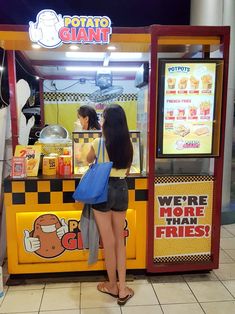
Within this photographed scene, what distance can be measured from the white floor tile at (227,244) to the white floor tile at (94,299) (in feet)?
5.74

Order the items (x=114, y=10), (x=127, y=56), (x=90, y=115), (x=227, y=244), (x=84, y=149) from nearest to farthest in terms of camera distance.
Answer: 1. (x=84, y=149)
2. (x=90, y=115)
3. (x=227, y=244)
4. (x=127, y=56)
5. (x=114, y=10)

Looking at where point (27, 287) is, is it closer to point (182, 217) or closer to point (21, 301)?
point (21, 301)

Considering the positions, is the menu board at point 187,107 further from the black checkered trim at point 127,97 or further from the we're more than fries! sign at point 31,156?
the black checkered trim at point 127,97

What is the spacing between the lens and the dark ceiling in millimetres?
5344

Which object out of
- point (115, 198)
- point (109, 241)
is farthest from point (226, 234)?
point (115, 198)

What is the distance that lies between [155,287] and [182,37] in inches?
88.7

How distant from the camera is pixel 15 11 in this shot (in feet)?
17.5

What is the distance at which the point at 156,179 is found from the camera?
116 inches

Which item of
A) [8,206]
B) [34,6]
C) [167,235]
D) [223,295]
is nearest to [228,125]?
[167,235]

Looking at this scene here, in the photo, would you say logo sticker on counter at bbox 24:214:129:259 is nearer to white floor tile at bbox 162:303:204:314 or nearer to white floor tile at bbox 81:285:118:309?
white floor tile at bbox 81:285:118:309

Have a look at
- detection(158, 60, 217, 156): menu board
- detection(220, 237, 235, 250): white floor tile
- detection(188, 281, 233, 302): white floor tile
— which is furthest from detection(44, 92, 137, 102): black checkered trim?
detection(188, 281, 233, 302): white floor tile

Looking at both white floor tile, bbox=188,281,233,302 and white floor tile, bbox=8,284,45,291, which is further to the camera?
white floor tile, bbox=8,284,45,291

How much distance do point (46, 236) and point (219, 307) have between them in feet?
5.18

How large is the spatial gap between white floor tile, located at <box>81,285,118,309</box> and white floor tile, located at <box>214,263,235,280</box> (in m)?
1.11
